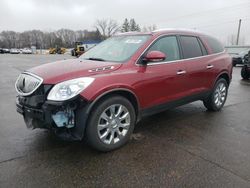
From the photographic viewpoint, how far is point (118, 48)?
420 centimetres

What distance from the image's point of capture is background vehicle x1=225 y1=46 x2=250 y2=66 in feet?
63.5

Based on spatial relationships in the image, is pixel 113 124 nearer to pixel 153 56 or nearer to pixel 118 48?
pixel 153 56

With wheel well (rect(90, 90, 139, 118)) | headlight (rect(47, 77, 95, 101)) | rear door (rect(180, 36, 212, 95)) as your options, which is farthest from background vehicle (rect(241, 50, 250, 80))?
headlight (rect(47, 77, 95, 101))

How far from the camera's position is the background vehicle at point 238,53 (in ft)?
63.5

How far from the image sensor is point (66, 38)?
104 m

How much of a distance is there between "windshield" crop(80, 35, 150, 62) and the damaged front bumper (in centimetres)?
111

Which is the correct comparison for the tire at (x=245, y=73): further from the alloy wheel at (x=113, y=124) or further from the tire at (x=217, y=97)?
the alloy wheel at (x=113, y=124)

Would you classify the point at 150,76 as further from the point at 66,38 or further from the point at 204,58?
the point at 66,38

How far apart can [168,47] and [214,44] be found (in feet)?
5.83

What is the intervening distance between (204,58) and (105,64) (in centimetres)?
240

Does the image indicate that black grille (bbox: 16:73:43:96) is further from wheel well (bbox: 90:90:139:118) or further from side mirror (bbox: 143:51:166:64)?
side mirror (bbox: 143:51:166:64)

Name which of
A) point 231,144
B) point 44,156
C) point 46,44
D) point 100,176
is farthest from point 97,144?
point 46,44

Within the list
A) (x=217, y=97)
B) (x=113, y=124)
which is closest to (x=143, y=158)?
(x=113, y=124)

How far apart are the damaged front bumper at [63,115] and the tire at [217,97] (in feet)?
10.8
